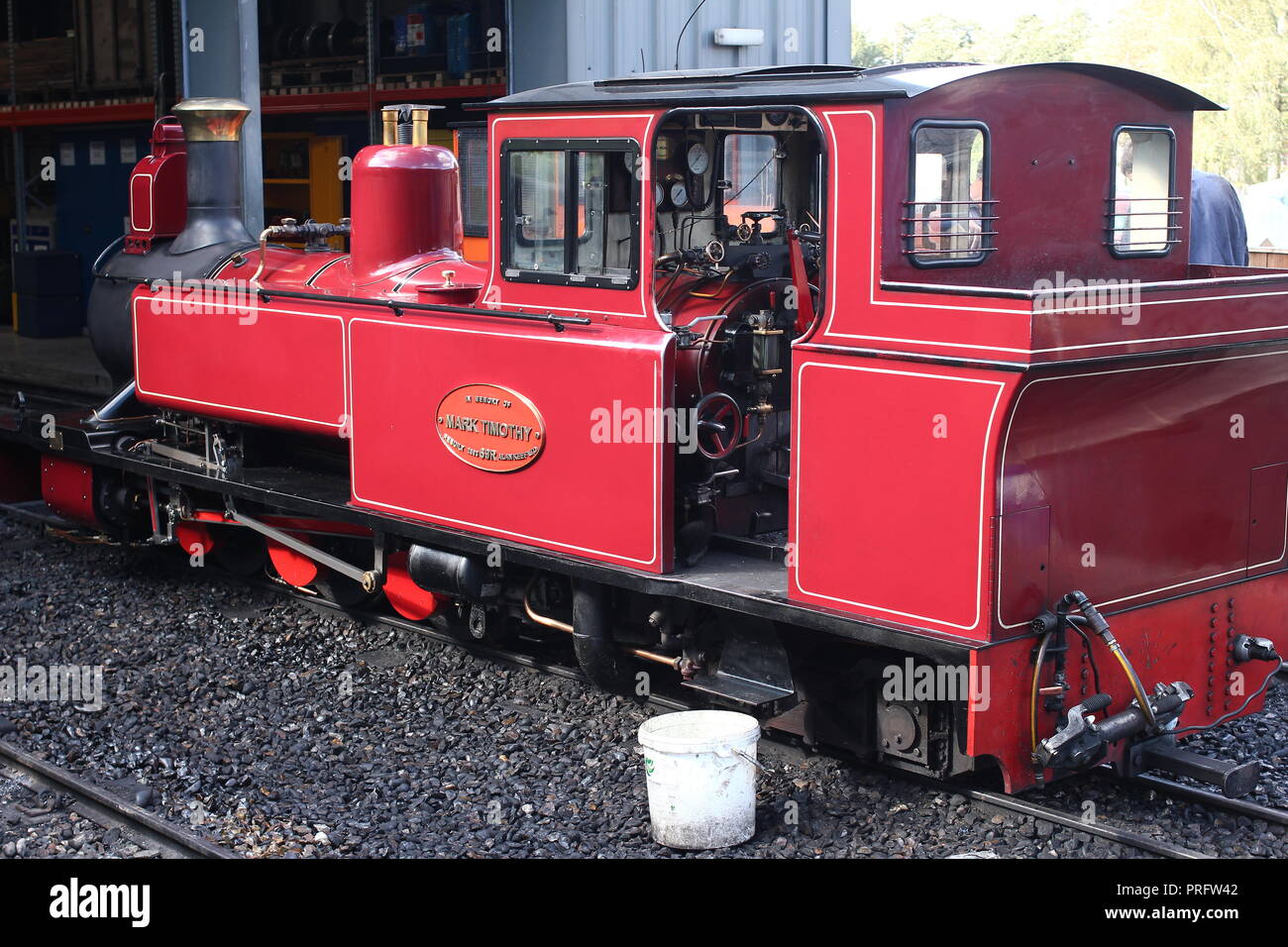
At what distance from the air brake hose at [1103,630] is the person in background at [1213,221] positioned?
4.13 m

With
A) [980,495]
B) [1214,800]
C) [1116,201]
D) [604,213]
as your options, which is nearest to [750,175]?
[604,213]

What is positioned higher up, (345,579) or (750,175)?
(750,175)

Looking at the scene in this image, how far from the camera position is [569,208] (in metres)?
6.02

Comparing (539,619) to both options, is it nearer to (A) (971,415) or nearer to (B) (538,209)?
(B) (538,209)

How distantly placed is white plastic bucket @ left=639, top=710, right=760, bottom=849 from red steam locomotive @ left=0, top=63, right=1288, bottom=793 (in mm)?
347

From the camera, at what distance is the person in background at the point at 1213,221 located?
8.62m

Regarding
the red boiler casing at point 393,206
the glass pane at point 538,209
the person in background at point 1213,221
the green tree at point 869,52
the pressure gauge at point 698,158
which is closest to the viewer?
the glass pane at point 538,209

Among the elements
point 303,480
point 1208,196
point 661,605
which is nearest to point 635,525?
point 661,605

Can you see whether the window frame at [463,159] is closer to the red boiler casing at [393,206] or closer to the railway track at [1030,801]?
the red boiler casing at [393,206]

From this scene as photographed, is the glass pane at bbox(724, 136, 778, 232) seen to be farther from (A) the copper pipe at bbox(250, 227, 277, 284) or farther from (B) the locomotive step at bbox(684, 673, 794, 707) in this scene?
(A) the copper pipe at bbox(250, 227, 277, 284)

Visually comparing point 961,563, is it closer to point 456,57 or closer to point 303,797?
point 303,797

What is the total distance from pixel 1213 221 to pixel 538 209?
178 inches

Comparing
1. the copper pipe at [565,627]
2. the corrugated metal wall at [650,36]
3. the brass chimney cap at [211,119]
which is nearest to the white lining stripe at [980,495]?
the copper pipe at [565,627]

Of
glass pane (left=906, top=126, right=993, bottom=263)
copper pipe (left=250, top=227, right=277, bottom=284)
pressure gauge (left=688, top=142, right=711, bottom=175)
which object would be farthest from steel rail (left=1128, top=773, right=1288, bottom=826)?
copper pipe (left=250, top=227, right=277, bottom=284)
